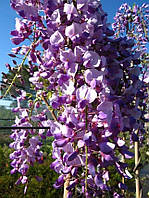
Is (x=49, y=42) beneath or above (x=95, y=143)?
above

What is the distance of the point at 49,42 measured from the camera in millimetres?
678

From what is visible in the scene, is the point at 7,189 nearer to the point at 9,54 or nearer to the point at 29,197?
the point at 29,197

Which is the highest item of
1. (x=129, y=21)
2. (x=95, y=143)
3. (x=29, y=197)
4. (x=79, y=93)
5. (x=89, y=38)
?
(x=129, y=21)

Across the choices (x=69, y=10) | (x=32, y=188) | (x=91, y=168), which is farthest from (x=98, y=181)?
→ (x=32, y=188)

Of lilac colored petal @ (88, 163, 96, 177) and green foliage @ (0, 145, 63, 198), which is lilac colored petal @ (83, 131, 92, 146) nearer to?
lilac colored petal @ (88, 163, 96, 177)

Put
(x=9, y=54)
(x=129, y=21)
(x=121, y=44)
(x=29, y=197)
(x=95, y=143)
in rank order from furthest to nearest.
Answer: (x=29, y=197) < (x=129, y=21) < (x=9, y=54) < (x=121, y=44) < (x=95, y=143)

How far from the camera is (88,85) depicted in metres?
0.63

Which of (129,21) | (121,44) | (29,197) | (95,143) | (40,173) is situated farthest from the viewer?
(40,173)

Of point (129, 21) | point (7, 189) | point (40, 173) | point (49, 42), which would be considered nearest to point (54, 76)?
point (49, 42)

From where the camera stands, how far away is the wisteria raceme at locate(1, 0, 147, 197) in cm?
56

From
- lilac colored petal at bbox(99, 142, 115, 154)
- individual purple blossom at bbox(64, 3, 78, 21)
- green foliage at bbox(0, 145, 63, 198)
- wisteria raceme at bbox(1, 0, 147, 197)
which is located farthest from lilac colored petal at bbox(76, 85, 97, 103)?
green foliage at bbox(0, 145, 63, 198)

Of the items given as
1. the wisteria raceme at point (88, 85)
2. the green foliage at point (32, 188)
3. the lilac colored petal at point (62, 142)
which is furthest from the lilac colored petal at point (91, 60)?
the green foliage at point (32, 188)

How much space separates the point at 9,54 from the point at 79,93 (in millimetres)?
460

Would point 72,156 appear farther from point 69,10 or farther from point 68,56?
point 69,10
